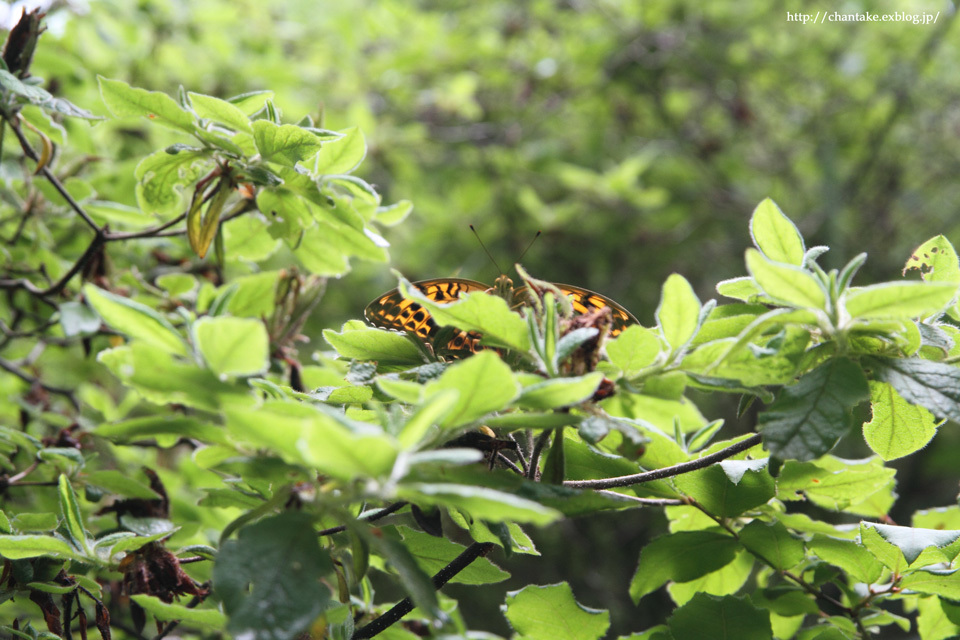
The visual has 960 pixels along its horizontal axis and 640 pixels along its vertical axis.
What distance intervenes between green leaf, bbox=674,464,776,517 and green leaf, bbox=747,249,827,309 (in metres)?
0.22

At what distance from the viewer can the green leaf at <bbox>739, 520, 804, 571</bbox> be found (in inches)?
29.4

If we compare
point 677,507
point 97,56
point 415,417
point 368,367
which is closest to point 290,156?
point 368,367

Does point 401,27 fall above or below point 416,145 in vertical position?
above

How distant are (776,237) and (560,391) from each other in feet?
0.96

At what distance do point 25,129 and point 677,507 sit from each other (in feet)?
3.55

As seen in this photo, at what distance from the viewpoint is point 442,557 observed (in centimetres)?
77

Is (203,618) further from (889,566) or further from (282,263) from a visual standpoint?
(282,263)

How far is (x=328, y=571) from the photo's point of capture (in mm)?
486

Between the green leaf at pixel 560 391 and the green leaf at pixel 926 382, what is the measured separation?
10.2 inches

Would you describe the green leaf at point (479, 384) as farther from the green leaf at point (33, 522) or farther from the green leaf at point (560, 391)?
the green leaf at point (33, 522)

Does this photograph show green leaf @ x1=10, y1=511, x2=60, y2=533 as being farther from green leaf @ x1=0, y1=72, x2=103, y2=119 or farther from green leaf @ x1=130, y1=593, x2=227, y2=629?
green leaf @ x1=0, y1=72, x2=103, y2=119

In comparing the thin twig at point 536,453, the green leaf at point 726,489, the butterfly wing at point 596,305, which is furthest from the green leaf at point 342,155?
the green leaf at point 726,489

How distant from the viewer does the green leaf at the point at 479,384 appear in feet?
1.55

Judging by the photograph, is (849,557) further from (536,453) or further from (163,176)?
(163,176)
